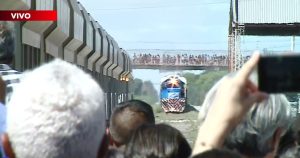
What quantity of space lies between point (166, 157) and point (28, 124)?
100 cm

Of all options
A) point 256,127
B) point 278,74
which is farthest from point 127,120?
point 278,74

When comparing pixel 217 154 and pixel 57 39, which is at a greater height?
pixel 57 39

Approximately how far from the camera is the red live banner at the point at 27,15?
13.1 metres

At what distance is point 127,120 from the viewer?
5219 millimetres

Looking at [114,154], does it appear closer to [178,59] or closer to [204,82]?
[204,82]

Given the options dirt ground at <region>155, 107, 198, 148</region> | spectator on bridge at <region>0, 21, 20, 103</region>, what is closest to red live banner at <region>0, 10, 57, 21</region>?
dirt ground at <region>155, 107, 198, 148</region>

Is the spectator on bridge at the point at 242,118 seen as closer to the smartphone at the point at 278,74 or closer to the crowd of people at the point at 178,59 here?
the smartphone at the point at 278,74

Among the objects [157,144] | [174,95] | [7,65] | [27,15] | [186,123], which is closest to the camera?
[157,144]

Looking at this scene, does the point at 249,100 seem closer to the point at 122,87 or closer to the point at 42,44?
the point at 42,44

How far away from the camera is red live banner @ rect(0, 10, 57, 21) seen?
13.1 meters

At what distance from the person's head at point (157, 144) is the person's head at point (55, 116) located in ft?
2.71

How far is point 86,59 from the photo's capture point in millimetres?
33781

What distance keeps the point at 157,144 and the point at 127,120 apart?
6.00 ft

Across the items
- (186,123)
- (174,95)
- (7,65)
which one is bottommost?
(186,123)
